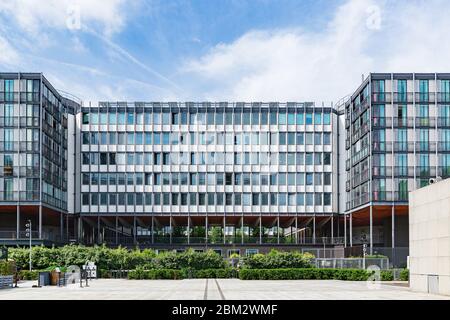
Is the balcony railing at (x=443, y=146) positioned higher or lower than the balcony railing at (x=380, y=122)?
lower

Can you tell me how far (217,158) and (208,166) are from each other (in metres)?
1.80

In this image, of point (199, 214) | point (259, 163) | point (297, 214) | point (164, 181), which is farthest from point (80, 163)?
point (297, 214)

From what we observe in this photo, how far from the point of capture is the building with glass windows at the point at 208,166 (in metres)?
101

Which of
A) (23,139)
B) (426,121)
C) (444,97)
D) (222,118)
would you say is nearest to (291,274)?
(426,121)

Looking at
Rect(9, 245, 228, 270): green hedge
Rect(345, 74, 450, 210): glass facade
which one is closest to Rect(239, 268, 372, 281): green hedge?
Rect(9, 245, 228, 270): green hedge

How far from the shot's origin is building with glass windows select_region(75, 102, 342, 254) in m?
101

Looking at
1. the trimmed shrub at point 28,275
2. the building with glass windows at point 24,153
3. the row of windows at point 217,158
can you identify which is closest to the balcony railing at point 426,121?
the row of windows at point 217,158

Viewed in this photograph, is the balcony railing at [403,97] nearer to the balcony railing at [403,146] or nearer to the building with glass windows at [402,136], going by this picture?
the building with glass windows at [402,136]

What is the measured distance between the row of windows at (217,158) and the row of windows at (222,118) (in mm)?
4623

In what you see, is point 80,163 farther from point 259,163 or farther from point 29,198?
point 259,163

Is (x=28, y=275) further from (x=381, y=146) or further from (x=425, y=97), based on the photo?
(x=425, y=97)

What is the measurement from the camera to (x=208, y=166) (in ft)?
336
